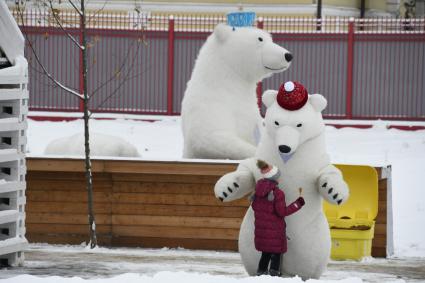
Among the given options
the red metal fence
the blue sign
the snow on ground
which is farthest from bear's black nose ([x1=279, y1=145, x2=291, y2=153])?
the red metal fence

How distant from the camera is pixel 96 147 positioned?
1331 cm

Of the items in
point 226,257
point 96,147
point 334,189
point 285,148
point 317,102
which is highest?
point 317,102

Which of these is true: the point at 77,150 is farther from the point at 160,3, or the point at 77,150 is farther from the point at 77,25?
the point at 160,3

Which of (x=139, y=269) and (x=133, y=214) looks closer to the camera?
(x=139, y=269)

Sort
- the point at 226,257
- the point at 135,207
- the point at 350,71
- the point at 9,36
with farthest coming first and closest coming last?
1. the point at 350,71
2. the point at 135,207
3. the point at 226,257
4. the point at 9,36

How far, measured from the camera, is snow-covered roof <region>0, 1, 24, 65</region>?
411 inches

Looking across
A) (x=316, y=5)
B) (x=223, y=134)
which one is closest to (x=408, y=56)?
(x=316, y=5)

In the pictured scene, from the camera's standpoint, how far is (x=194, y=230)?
40.9 feet

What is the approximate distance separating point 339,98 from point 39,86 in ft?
21.0

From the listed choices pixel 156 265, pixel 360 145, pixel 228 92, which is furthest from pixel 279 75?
pixel 156 265

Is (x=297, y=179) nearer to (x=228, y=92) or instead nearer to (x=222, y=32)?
(x=228, y=92)

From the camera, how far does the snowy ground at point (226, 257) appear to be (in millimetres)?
9533

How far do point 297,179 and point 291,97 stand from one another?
65cm

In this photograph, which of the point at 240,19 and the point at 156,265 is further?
the point at 240,19
